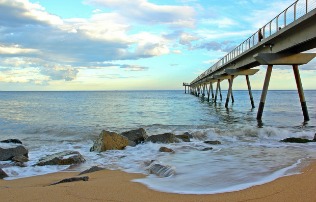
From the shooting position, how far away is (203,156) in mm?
8625

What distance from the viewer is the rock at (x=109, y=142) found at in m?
10.8

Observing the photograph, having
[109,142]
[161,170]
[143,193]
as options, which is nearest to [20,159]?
[109,142]

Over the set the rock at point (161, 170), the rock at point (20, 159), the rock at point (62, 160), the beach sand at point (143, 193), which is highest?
the beach sand at point (143, 193)

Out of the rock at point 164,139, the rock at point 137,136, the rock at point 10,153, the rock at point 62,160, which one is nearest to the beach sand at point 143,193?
the rock at point 62,160

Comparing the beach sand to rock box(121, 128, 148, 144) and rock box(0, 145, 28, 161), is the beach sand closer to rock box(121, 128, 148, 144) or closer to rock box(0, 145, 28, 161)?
rock box(0, 145, 28, 161)

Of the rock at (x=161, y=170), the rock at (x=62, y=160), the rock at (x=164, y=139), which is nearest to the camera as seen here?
the rock at (x=161, y=170)

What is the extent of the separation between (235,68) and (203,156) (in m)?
27.9

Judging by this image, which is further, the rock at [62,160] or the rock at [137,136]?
the rock at [137,136]

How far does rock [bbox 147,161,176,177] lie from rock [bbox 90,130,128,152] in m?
4.05

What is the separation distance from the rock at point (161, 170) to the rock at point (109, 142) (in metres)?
4.05

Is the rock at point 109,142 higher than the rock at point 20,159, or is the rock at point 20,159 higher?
the rock at point 109,142

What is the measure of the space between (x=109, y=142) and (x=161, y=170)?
480cm

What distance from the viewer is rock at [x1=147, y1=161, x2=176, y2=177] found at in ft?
20.5

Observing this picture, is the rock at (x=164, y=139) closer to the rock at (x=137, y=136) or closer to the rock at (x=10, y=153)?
the rock at (x=137, y=136)
